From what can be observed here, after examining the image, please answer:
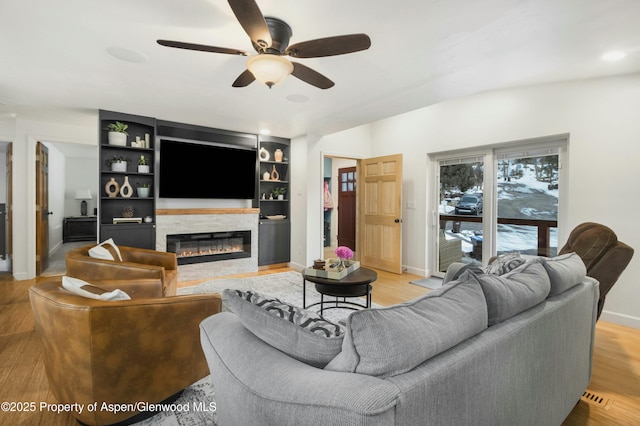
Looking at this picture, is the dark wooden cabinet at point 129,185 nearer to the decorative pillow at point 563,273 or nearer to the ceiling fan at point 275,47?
the ceiling fan at point 275,47

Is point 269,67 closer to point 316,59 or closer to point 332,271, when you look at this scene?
point 316,59

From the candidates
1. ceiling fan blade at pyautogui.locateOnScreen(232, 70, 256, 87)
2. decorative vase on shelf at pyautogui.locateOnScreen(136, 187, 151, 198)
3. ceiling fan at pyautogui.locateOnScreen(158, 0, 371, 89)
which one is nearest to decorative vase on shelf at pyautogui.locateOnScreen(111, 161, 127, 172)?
decorative vase on shelf at pyautogui.locateOnScreen(136, 187, 151, 198)

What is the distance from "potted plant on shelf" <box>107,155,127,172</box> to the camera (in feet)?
13.7

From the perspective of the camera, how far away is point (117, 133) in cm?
410

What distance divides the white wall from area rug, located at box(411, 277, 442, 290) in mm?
1687

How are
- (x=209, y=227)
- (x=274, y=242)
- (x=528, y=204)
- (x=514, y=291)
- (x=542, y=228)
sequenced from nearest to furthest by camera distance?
(x=514, y=291)
(x=542, y=228)
(x=528, y=204)
(x=209, y=227)
(x=274, y=242)

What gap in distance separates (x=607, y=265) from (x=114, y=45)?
400 cm

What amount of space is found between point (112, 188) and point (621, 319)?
6.17 meters

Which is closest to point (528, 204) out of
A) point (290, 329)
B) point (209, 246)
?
point (290, 329)

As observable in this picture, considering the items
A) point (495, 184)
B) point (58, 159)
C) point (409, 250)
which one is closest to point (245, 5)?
point (495, 184)

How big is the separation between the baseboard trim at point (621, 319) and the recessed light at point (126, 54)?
16.5ft

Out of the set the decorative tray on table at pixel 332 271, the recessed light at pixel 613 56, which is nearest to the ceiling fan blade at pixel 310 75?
the decorative tray on table at pixel 332 271

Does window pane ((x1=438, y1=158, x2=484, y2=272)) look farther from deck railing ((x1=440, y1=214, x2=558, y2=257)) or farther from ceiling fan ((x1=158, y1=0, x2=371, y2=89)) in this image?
ceiling fan ((x1=158, y1=0, x2=371, y2=89))

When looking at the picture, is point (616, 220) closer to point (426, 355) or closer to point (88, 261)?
point (426, 355)
